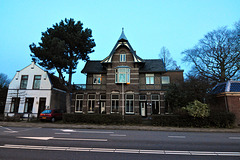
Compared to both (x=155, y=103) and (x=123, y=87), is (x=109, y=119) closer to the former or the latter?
(x=123, y=87)

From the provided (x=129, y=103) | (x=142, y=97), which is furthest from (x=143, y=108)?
(x=129, y=103)

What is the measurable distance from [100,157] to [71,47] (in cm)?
1741

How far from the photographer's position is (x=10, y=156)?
191 inches

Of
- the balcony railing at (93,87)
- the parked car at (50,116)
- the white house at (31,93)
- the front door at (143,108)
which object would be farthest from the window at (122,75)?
the white house at (31,93)

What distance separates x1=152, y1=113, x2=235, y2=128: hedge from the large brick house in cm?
553

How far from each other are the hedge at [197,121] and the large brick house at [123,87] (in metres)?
5.53

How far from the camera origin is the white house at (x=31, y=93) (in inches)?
778

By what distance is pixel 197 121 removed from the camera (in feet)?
43.8

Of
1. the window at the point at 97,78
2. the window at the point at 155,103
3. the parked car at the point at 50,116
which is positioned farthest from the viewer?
the window at the point at 97,78

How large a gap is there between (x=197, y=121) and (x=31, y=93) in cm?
2242

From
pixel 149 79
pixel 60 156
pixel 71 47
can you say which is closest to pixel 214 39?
pixel 149 79

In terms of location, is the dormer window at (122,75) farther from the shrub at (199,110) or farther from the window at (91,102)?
the shrub at (199,110)

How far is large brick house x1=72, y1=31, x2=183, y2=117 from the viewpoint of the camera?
19.8 meters

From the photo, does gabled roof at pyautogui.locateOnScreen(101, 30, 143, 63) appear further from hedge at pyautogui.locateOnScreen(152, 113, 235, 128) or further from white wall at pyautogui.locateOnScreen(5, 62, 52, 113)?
hedge at pyautogui.locateOnScreen(152, 113, 235, 128)
